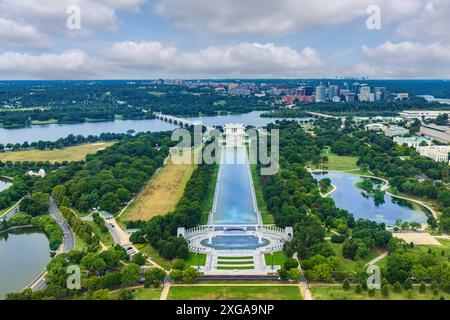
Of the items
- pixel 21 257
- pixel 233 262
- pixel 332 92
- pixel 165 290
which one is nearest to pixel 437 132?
pixel 233 262

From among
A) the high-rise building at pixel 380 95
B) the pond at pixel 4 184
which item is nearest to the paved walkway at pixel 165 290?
the pond at pixel 4 184

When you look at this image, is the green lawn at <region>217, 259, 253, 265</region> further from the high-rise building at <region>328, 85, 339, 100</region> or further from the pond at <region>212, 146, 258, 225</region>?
the high-rise building at <region>328, 85, 339, 100</region>

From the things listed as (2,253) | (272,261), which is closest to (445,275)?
(272,261)

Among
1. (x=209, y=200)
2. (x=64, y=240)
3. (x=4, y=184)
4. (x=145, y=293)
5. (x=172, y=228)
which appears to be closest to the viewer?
(x=145, y=293)

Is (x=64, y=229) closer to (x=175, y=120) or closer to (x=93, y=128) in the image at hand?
(x=93, y=128)

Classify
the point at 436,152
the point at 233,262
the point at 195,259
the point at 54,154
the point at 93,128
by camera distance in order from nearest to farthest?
the point at 233,262, the point at 195,259, the point at 436,152, the point at 54,154, the point at 93,128

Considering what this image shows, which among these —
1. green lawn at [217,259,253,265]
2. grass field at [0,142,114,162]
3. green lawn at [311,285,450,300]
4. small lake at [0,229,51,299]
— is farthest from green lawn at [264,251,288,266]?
grass field at [0,142,114,162]

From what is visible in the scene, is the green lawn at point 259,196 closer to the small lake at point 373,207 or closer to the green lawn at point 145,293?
the small lake at point 373,207
